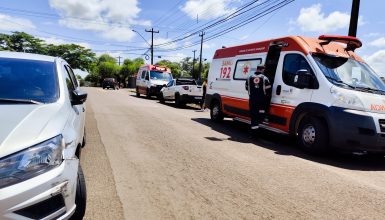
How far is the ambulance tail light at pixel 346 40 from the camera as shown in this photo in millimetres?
8328

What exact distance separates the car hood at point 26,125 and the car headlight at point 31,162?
0.04m

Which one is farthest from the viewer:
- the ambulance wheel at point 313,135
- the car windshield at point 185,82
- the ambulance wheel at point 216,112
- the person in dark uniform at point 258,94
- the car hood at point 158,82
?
the car hood at point 158,82

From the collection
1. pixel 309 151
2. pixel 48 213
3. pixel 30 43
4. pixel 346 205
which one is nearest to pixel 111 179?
pixel 48 213

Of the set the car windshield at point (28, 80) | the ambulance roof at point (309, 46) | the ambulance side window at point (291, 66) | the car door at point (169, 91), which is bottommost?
the car door at point (169, 91)

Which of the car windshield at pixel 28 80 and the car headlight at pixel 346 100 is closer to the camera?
the car windshield at pixel 28 80

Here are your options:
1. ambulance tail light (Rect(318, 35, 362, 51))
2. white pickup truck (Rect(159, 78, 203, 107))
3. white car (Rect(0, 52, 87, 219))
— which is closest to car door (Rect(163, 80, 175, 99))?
white pickup truck (Rect(159, 78, 203, 107))

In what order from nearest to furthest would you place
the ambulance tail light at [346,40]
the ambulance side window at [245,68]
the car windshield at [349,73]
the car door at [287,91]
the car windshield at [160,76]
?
the car windshield at [349,73] → the car door at [287,91] → the ambulance tail light at [346,40] → the ambulance side window at [245,68] → the car windshield at [160,76]

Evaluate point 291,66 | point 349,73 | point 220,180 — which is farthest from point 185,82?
point 220,180

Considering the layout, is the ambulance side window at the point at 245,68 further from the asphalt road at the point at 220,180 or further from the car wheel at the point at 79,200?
the car wheel at the point at 79,200

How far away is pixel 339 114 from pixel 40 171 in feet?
18.9

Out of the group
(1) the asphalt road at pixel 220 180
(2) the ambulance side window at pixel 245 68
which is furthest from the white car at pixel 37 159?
(2) the ambulance side window at pixel 245 68

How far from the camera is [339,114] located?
695cm

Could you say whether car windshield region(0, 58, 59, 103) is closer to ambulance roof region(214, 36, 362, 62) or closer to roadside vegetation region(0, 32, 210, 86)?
ambulance roof region(214, 36, 362, 62)

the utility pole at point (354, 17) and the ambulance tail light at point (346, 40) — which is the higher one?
the utility pole at point (354, 17)
